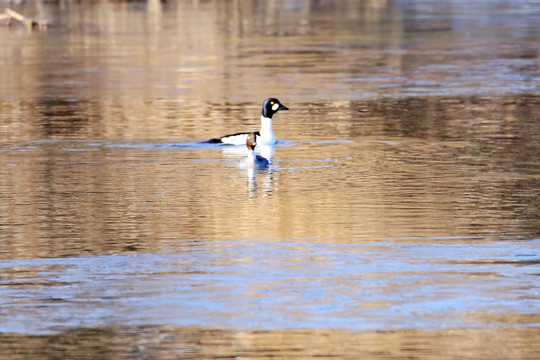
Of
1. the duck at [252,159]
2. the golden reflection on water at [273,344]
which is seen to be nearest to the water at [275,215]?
the golden reflection on water at [273,344]

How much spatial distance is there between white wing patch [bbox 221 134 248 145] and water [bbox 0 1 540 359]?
0.12m

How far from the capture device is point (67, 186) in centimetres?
1384

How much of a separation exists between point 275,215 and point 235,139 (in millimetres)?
5450

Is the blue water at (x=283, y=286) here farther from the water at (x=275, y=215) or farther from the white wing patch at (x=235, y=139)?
the white wing patch at (x=235, y=139)

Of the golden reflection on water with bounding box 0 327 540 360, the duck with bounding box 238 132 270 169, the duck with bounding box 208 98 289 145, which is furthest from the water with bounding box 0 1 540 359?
the duck with bounding box 238 132 270 169

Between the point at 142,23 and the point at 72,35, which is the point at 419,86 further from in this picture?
the point at 142,23

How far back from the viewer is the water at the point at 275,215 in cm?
778

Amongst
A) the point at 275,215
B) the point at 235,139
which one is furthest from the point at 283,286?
the point at 235,139

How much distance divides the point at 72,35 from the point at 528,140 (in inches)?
1169

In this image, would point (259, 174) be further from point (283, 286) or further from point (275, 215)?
point (283, 286)

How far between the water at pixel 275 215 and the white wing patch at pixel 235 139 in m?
0.12

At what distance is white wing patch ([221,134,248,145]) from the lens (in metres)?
17.0

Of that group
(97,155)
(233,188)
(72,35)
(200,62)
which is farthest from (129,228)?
(72,35)

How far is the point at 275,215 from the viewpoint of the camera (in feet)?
38.2
